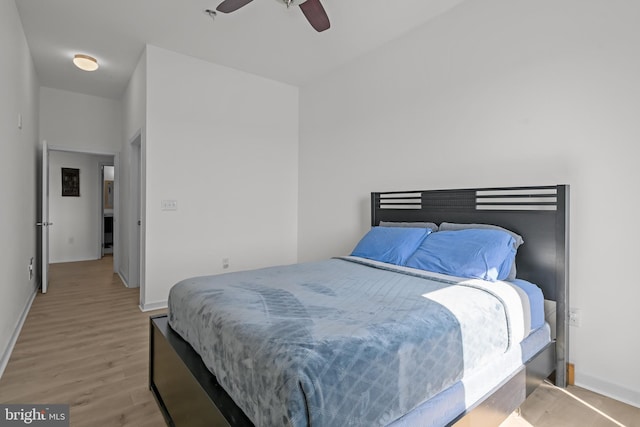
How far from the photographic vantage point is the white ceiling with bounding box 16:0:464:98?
2.79 metres

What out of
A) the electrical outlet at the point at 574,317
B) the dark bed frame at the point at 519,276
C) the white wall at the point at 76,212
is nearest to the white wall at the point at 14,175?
the dark bed frame at the point at 519,276

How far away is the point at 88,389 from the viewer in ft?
6.46

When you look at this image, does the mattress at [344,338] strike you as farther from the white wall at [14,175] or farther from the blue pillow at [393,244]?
the white wall at [14,175]

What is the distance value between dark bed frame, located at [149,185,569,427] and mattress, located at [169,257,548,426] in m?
0.08

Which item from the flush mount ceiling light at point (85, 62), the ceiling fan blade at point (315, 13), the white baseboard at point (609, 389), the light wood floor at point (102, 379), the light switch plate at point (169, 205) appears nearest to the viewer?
the light wood floor at point (102, 379)

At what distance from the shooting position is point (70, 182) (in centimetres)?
632

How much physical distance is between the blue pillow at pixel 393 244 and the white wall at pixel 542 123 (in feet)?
1.86

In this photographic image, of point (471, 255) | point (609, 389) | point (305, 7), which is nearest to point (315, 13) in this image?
point (305, 7)

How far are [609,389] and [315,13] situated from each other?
2997 millimetres

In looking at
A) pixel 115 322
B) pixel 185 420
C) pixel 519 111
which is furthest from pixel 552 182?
pixel 115 322

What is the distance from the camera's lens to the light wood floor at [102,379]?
5.73ft

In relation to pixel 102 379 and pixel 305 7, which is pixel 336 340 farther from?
pixel 305 7

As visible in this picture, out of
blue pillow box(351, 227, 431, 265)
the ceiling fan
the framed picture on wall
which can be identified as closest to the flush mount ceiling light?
the ceiling fan

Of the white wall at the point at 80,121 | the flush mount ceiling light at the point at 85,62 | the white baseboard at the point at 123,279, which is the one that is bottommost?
the white baseboard at the point at 123,279
